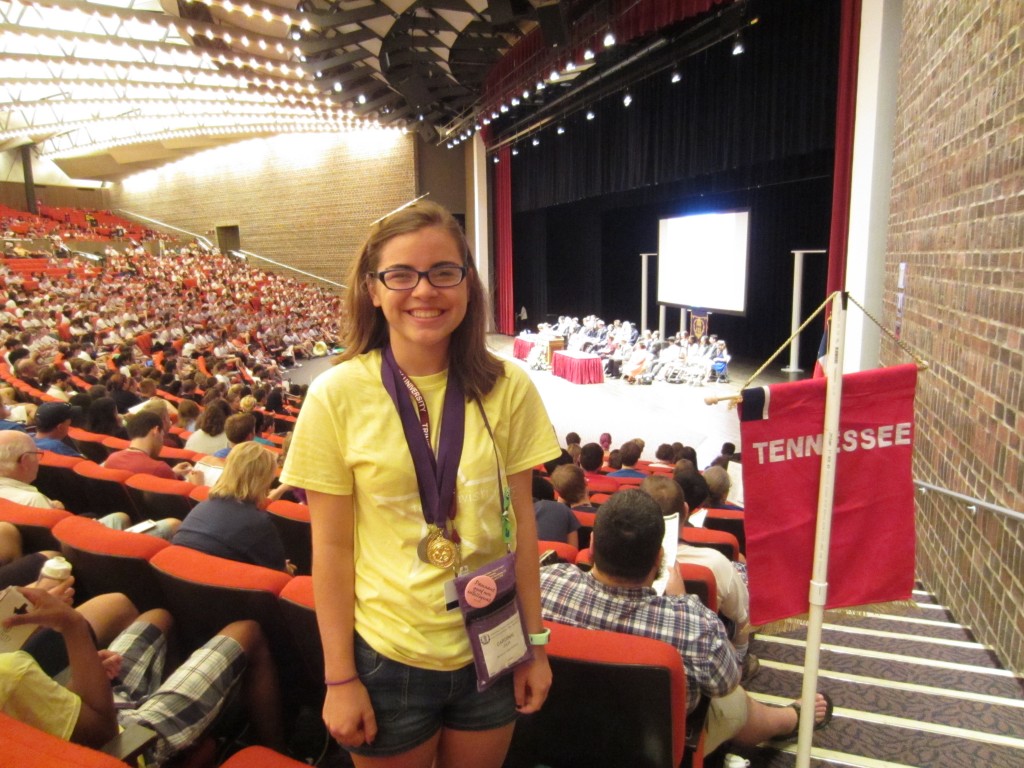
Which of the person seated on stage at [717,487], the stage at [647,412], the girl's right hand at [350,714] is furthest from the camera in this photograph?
the stage at [647,412]

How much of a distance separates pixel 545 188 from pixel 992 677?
15.7 meters

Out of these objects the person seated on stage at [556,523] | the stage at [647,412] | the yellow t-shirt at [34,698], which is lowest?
the stage at [647,412]

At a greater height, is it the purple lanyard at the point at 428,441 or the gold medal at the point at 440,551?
the purple lanyard at the point at 428,441

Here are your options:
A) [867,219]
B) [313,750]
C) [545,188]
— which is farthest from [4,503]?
[545,188]

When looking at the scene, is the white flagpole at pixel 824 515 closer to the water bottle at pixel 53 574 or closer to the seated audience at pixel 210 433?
the water bottle at pixel 53 574

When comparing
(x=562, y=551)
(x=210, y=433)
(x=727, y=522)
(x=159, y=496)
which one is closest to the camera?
(x=562, y=551)

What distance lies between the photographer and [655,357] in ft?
43.5

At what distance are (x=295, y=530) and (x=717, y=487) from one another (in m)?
2.67

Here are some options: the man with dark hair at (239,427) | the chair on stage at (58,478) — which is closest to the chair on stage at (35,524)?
the chair on stage at (58,478)

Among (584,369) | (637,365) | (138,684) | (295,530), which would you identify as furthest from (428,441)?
(637,365)

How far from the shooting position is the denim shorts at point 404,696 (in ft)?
3.71

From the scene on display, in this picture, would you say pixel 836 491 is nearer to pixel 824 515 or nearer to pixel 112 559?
pixel 824 515

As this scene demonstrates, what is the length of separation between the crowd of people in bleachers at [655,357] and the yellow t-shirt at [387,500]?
449 inches

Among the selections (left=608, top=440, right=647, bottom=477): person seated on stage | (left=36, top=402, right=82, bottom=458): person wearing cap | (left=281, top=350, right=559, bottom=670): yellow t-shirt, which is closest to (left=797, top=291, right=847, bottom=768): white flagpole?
(left=281, top=350, right=559, bottom=670): yellow t-shirt
